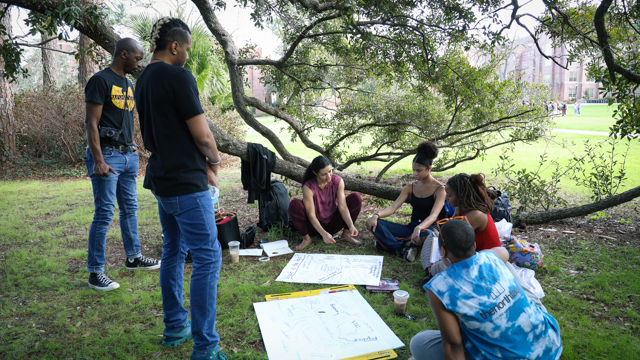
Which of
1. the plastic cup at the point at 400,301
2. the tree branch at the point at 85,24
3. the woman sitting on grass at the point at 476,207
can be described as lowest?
the plastic cup at the point at 400,301

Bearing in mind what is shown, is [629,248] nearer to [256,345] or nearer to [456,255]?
[456,255]

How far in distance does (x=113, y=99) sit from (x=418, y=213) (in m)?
2.97

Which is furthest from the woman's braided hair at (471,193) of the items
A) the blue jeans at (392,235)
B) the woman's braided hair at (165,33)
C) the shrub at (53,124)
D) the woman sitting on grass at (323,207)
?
the shrub at (53,124)

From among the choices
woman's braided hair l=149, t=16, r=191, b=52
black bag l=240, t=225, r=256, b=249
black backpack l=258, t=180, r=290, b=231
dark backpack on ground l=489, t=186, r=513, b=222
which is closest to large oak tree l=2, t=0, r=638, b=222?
black backpack l=258, t=180, r=290, b=231

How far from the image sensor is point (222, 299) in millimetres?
2943

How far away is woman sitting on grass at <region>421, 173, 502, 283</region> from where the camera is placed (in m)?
2.59

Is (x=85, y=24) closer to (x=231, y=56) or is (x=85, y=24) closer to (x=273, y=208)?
(x=231, y=56)

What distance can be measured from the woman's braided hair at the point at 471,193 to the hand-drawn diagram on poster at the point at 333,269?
1.02 metres

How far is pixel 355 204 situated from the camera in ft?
14.3

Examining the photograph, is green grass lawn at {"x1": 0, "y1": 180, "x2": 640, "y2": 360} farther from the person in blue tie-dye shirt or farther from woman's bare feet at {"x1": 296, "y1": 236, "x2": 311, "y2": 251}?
the person in blue tie-dye shirt

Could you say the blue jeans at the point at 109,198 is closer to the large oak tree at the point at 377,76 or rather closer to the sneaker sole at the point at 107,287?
the sneaker sole at the point at 107,287

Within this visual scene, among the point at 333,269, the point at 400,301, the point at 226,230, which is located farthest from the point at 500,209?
the point at 226,230

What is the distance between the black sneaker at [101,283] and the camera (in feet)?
10.2

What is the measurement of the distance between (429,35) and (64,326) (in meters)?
4.83
